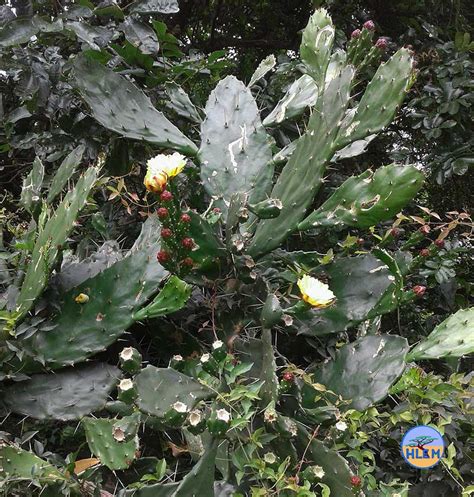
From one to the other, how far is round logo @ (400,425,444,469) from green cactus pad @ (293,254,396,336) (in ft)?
0.89

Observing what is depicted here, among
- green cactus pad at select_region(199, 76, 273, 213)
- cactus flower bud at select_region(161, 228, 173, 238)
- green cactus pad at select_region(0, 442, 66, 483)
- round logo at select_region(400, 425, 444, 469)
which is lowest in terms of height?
round logo at select_region(400, 425, 444, 469)

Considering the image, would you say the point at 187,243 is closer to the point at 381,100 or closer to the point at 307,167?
the point at 307,167

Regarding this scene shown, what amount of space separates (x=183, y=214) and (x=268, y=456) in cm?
51

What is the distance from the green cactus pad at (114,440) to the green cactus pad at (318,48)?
0.86m

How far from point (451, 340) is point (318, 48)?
0.73 m

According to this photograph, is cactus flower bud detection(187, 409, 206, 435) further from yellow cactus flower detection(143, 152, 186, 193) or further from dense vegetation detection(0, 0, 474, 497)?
yellow cactus flower detection(143, 152, 186, 193)

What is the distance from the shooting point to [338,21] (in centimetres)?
259

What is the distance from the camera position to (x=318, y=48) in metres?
1.34

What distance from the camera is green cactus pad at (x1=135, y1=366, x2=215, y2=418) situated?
103 centimetres

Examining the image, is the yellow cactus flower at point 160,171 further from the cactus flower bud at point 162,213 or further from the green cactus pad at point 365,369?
the green cactus pad at point 365,369

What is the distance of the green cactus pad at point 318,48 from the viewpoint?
4.35 ft

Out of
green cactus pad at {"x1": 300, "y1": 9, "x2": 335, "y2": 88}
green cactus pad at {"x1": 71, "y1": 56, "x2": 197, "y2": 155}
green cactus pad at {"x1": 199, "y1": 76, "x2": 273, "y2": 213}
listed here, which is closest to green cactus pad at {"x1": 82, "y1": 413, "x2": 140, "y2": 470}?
green cactus pad at {"x1": 199, "y1": 76, "x2": 273, "y2": 213}

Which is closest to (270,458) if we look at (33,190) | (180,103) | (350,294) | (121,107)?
(350,294)

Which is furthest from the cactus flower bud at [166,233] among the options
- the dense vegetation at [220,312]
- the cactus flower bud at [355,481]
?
the cactus flower bud at [355,481]
